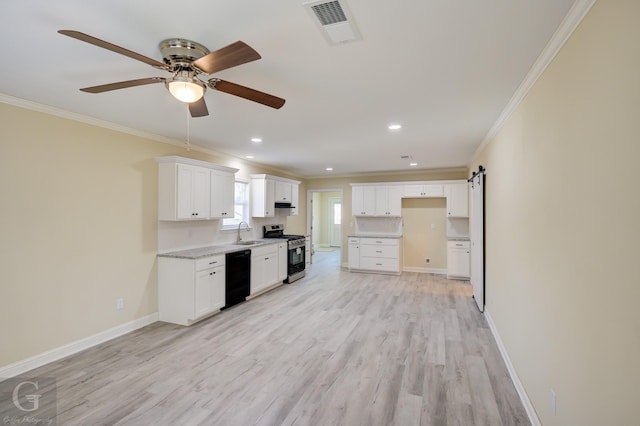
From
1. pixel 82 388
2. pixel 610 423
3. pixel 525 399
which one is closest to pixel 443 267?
pixel 525 399

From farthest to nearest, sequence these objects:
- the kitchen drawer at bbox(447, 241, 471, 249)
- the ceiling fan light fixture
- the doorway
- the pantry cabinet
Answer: the doorway < the pantry cabinet < the kitchen drawer at bbox(447, 241, 471, 249) < the ceiling fan light fixture

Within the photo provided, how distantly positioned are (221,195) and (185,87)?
10.5 ft

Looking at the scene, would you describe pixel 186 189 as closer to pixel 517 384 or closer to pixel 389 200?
pixel 517 384

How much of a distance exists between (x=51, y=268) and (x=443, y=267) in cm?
728

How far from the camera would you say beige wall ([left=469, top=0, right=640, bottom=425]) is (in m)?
1.11

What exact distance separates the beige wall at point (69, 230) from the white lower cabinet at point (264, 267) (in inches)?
61.9

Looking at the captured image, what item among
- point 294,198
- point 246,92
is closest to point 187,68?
point 246,92

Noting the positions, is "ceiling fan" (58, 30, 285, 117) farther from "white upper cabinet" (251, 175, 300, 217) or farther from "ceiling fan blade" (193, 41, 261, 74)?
"white upper cabinet" (251, 175, 300, 217)

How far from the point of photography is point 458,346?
11.1 feet

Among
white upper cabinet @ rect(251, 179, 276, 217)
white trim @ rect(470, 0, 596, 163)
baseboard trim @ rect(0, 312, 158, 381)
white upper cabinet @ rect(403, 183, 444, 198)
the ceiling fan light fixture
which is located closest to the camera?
white trim @ rect(470, 0, 596, 163)

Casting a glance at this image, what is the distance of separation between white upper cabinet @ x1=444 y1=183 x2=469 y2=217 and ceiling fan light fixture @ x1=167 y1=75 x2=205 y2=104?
621cm

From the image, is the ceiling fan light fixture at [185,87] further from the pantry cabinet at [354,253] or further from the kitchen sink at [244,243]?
the pantry cabinet at [354,253]

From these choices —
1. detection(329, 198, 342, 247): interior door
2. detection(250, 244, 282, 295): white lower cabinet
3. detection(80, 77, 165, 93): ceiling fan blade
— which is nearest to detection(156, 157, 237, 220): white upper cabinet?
detection(250, 244, 282, 295): white lower cabinet

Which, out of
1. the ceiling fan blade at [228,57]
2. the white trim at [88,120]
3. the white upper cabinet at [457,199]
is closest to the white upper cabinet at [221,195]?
the white trim at [88,120]
